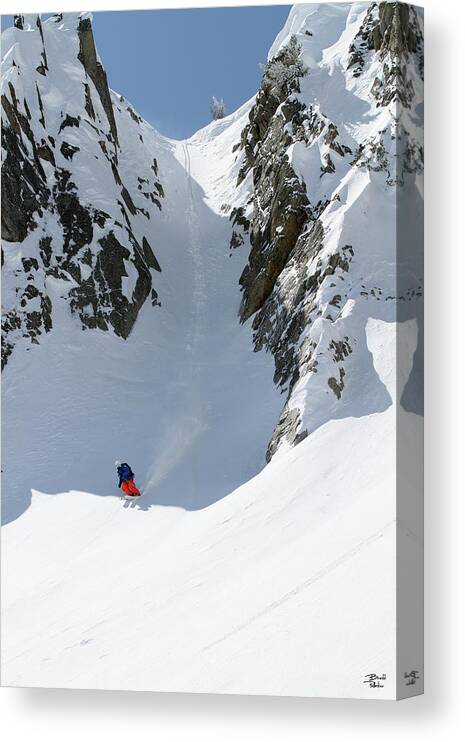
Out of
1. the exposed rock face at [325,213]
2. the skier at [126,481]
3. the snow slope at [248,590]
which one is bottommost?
the snow slope at [248,590]

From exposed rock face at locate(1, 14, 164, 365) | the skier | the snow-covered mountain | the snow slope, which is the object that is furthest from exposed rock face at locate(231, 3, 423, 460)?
exposed rock face at locate(1, 14, 164, 365)

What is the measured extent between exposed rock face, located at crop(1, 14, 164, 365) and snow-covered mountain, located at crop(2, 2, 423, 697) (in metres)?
0.08

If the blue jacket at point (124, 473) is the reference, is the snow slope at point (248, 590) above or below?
below

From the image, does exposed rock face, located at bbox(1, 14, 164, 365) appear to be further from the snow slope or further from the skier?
the snow slope

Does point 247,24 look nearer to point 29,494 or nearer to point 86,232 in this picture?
point 29,494

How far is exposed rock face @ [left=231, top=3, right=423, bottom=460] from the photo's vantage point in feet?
33.2

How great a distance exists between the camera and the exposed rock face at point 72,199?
59.8 feet

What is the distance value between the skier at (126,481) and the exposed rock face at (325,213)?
2.45 meters

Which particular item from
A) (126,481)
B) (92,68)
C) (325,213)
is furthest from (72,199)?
(126,481)

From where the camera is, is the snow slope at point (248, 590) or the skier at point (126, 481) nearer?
the snow slope at point (248, 590)

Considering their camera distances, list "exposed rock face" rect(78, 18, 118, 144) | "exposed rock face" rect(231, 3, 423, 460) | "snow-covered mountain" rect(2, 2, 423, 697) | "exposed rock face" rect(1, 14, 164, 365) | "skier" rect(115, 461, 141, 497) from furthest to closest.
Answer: "exposed rock face" rect(1, 14, 164, 365) < "skier" rect(115, 461, 141, 497) < "exposed rock face" rect(78, 18, 118, 144) < "exposed rock face" rect(231, 3, 423, 460) < "snow-covered mountain" rect(2, 2, 423, 697)

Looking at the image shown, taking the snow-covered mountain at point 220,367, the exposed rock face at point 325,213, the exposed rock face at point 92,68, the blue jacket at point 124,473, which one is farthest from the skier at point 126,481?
the exposed rock face at point 92,68

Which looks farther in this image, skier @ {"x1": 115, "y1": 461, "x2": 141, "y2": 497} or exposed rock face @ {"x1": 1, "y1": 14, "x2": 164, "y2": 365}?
exposed rock face @ {"x1": 1, "y1": 14, "x2": 164, "y2": 365}

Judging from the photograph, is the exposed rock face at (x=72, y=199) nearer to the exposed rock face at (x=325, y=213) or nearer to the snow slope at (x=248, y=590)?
the exposed rock face at (x=325, y=213)
